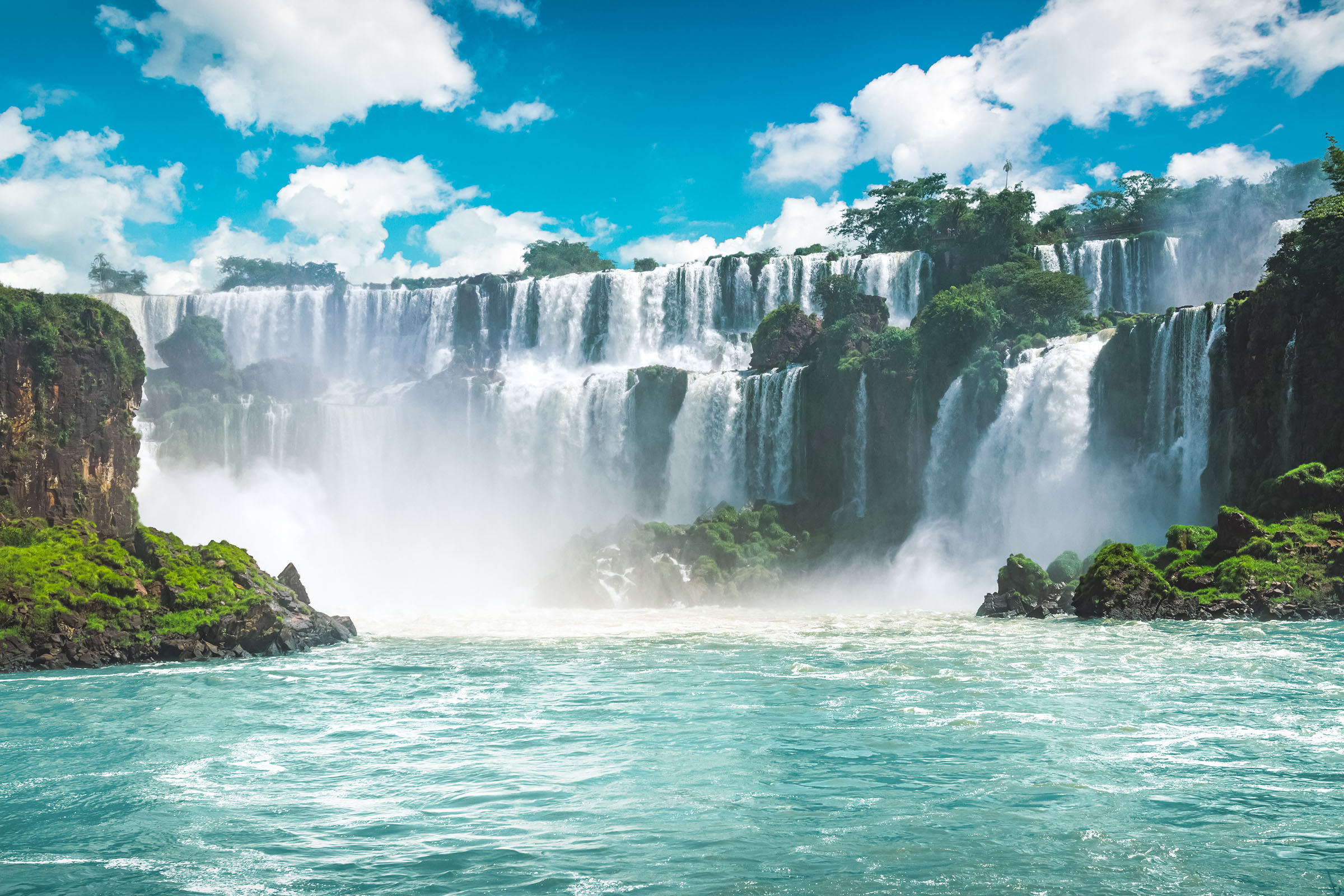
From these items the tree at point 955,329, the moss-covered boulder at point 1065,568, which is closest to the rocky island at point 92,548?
the moss-covered boulder at point 1065,568

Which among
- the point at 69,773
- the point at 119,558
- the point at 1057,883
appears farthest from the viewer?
the point at 119,558

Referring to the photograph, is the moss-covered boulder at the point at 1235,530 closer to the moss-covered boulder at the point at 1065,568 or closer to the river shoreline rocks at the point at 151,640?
the moss-covered boulder at the point at 1065,568

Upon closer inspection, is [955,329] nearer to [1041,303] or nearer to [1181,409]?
[1041,303]

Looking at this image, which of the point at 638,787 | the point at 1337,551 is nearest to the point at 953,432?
the point at 1337,551

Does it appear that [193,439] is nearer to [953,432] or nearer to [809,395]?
[809,395]

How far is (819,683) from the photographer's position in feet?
50.0

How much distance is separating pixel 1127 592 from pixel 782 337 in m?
25.5

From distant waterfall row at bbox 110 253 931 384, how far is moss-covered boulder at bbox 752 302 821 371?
17.0 feet

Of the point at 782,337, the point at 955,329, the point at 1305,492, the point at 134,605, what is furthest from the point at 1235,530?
the point at 782,337

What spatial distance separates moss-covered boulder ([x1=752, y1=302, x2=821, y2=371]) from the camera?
4600 centimetres

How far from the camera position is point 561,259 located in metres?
75.2

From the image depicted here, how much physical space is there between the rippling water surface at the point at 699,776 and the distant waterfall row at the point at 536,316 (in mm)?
37151

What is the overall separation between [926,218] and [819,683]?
52.4 m

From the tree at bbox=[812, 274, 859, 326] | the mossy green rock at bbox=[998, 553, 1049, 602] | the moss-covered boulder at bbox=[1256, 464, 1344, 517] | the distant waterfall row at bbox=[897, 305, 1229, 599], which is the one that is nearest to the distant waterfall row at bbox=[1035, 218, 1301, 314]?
the tree at bbox=[812, 274, 859, 326]
